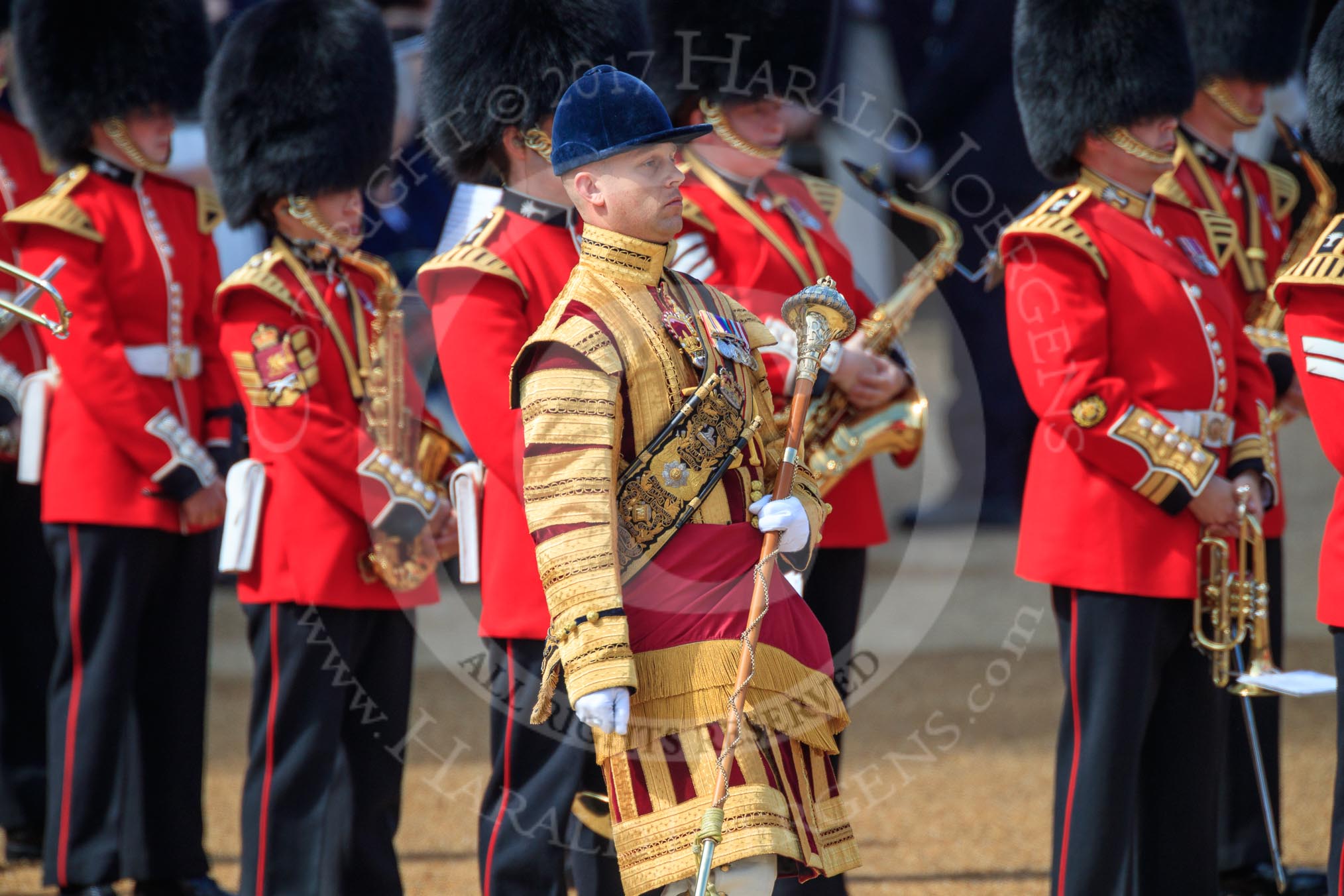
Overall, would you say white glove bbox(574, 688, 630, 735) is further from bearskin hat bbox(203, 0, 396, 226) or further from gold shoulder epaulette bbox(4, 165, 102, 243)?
gold shoulder epaulette bbox(4, 165, 102, 243)

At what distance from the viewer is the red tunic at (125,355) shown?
381 cm

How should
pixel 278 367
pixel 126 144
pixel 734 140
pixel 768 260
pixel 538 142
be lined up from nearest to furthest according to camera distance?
pixel 538 142
pixel 278 367
pixel 768 260
pixel 734 140
pixel 126 144

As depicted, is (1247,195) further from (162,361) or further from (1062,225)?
(162,361)

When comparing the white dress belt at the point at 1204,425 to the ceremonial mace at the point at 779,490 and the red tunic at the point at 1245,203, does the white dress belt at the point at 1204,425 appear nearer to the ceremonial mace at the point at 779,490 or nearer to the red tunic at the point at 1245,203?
the red tunic at the point at 1245,203

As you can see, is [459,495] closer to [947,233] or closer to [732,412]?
[732,412]

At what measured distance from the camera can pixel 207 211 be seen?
4207 mm

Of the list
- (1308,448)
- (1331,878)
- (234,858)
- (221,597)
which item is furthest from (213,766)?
(1308,448)

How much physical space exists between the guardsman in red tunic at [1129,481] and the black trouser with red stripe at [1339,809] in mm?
395

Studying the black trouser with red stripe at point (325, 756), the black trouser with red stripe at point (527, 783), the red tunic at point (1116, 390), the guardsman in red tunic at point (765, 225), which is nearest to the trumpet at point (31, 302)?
the black trouser with red stripe at point (325, 756)

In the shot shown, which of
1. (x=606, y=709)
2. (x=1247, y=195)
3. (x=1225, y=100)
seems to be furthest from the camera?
(x=1225, y=100)

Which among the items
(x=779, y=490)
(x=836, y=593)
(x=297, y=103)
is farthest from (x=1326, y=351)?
(x=297, y=103)

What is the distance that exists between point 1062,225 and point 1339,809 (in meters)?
1.19

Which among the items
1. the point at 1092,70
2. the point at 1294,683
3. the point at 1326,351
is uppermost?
the point at 1092,70

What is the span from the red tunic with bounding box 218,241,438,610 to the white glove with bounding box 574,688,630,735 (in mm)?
1226
